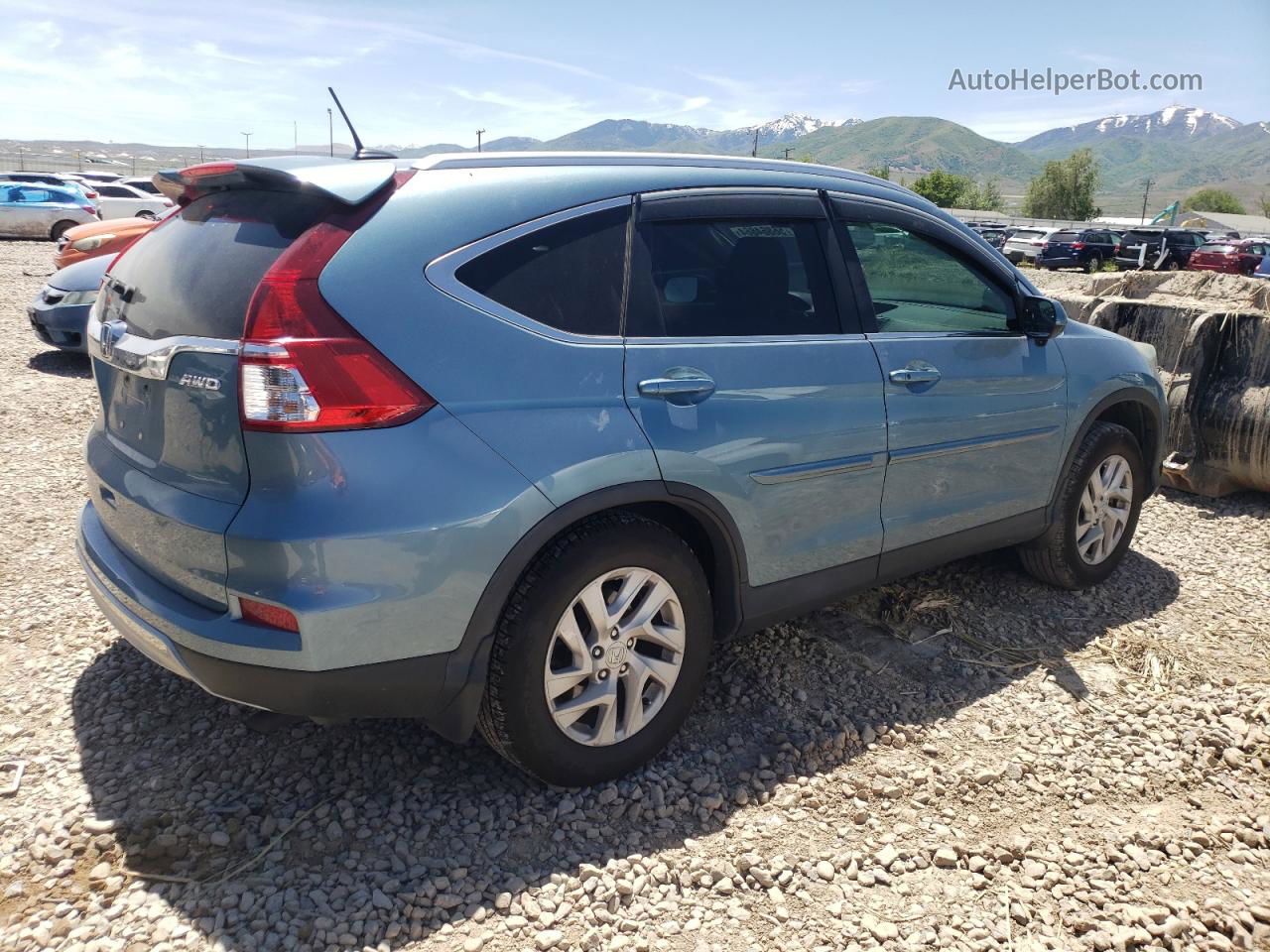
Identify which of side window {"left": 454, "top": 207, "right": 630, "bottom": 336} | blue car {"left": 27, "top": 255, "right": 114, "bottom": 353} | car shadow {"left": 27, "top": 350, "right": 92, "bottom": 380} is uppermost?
side window {"left": 454, "top": 207, "right": 630, "bottom": 336}

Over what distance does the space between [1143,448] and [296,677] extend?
4303 millimetres

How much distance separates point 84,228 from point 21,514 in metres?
6.45

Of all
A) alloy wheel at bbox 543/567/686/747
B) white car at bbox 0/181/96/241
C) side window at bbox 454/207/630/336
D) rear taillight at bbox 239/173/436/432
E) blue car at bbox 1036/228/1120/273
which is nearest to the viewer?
rear taillight at bbox 239/173/436/432

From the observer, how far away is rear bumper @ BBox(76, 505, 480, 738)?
7.75 feet

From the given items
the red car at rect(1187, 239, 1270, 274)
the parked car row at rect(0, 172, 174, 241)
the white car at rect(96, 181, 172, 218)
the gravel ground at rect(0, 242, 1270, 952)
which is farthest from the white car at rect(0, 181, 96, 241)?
the red car at rect(1187, 239, 1270, 274)

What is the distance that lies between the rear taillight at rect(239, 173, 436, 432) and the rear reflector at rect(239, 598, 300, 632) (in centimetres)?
43

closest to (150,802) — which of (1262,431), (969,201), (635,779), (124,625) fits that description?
(124,625)

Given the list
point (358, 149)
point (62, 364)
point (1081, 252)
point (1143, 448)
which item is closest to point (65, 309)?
point (62, 364)

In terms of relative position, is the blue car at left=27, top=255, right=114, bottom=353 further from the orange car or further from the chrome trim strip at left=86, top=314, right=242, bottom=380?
the chrome trim strip at left=86, top=314, right=242, bottom=380

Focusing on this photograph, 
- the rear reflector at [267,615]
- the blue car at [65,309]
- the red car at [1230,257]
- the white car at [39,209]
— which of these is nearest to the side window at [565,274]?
the rear reflector at [267,615]

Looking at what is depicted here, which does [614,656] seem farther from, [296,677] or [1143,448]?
[1143,448]

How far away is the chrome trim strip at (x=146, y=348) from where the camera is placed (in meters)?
2.37

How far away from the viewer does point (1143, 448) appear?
486cm

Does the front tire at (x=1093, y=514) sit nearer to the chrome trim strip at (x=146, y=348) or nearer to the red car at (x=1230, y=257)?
the chrome trim strip at (x=146, y=348)
